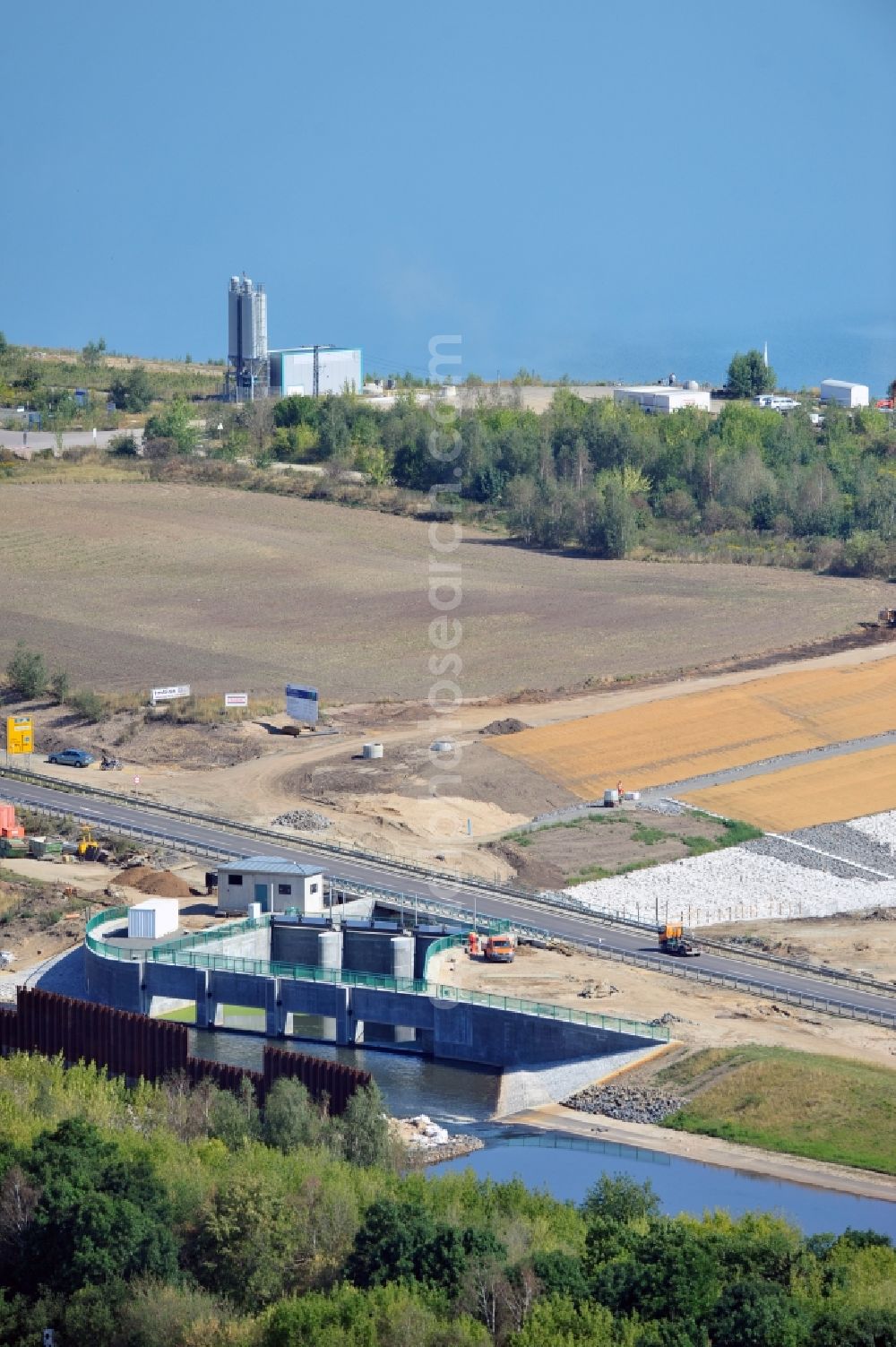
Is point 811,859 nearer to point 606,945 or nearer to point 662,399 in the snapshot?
point 606,945

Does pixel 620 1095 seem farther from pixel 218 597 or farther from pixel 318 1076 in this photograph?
pixel 218 597

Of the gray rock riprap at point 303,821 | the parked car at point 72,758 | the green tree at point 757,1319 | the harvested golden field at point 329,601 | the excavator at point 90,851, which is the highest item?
A: the harvested golden field at point 329,601

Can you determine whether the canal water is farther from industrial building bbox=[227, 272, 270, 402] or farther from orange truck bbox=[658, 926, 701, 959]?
industrial building bbox=[227, 272, 270, 402]

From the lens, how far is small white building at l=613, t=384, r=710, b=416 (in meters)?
177

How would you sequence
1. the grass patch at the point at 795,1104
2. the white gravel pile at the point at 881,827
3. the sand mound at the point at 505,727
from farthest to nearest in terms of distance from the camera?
1. the sand mound at the point at 505,727
2. the white gravel pile at the point at 881,827
3. the grass patch at the point at 795,1104

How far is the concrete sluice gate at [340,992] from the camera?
65.2 m

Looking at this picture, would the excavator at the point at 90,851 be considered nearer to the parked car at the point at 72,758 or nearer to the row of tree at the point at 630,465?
the parked car at the point at 72,758

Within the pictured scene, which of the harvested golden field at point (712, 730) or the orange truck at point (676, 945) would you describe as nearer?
the orange truck at point (676, 945)

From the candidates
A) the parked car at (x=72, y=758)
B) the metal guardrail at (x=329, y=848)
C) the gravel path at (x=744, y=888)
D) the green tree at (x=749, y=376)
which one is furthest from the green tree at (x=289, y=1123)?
the green tree at (x=749, y=376)

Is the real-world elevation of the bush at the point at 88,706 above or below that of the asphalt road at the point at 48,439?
below

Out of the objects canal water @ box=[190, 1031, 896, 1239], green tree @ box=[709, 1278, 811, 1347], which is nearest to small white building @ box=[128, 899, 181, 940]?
canal water @ box=[190, 1031, 896, 1239]

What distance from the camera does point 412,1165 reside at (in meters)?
57.5

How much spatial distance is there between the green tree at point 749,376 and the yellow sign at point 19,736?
354 ft

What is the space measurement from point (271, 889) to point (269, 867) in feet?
3.33
